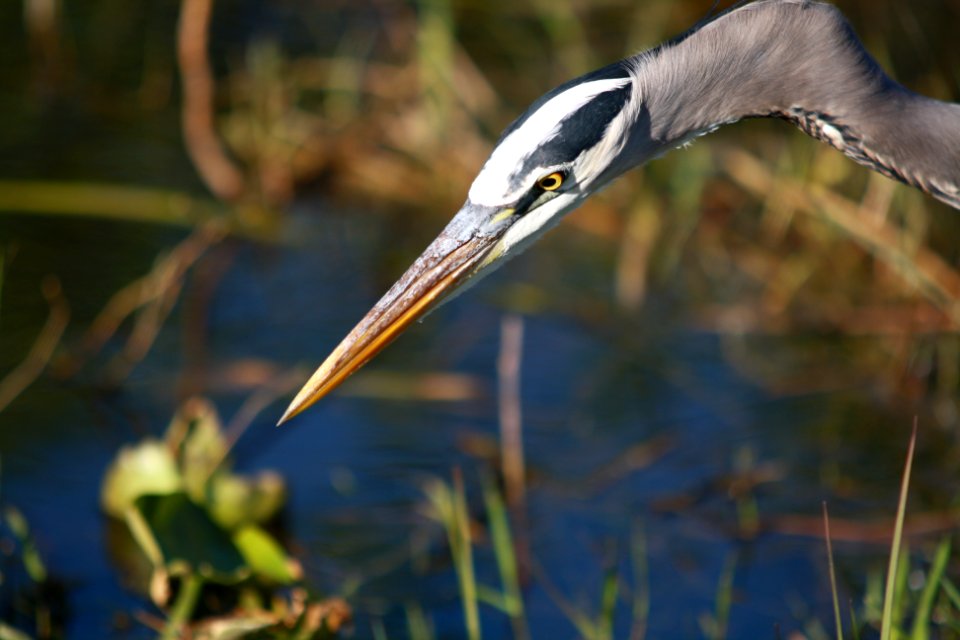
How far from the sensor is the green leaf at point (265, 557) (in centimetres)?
281

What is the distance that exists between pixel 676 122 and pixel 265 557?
1.30 metres

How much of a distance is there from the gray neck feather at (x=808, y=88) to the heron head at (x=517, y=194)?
83mm

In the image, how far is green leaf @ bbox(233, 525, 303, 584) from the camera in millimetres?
2811

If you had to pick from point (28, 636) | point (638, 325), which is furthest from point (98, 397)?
point (638, 325)

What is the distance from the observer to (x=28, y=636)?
2779 mm

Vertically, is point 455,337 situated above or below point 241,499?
below

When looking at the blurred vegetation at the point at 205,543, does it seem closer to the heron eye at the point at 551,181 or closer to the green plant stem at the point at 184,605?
the green plant stem at the point at 184,605

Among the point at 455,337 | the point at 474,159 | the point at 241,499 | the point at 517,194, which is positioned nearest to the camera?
the point at 517,194

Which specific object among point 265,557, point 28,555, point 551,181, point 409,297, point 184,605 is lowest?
point 265,557

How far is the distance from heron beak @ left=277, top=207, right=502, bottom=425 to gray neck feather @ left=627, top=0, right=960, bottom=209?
1.14ft

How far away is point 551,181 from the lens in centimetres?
235

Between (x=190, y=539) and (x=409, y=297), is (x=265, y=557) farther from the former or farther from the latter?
(x=409, y=297)

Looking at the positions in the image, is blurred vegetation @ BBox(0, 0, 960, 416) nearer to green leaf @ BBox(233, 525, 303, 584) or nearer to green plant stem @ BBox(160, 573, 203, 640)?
green leaf @ BBox(233, 525, 303, 584)

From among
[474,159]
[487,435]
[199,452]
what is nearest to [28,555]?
[199,452]
